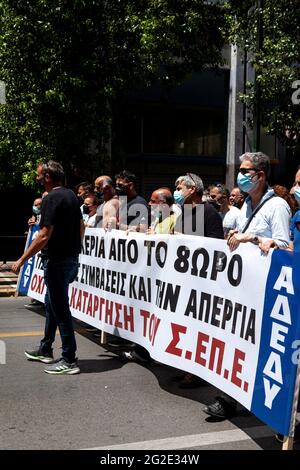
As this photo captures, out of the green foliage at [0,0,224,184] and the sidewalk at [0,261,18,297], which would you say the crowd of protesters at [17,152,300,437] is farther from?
the green foliage at [0,0,224,184]

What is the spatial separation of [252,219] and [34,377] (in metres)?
Answer: 2.42

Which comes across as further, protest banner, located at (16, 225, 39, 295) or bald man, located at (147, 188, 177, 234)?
protest banner, located at (16, 225, 39, 295)

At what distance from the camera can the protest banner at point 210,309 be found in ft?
12.1

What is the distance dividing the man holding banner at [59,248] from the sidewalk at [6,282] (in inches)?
186

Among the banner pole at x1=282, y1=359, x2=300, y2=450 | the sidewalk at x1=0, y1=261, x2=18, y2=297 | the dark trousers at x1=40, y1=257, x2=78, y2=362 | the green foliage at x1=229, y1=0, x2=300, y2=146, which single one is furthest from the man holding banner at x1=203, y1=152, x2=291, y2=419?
the green foliage at x1=229, y1=0, x2=300, y2=146

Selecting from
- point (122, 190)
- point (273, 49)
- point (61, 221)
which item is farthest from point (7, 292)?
point (273, 49)

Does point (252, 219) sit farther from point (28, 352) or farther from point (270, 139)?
point (270, 139)

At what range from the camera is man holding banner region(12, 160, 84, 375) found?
5375mm

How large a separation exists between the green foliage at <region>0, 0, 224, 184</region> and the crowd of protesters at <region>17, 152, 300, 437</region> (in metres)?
3.89

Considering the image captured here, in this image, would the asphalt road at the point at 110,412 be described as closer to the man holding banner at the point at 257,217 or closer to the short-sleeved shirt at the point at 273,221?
the man holding banner at the point at 257,217

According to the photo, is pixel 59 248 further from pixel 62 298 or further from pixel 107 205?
pixel 107 205

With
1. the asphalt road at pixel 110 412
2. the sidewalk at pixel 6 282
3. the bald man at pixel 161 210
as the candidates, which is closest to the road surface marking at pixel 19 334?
the asphalt road at pixel 110 412

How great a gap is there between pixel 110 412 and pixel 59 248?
1.60 metres

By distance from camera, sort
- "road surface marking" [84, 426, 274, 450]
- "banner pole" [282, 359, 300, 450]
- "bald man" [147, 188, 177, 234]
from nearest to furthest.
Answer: "banner pole" [282, 359, 300, 450], "road surface marking" [84, 426, 274, 450], "bald man" [147, 188, 177, 234]
